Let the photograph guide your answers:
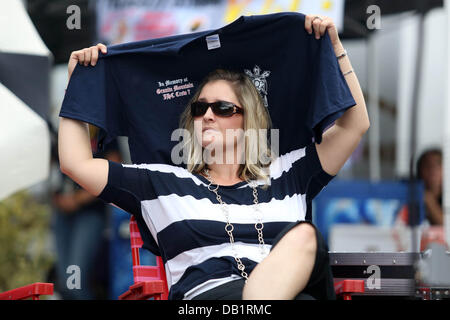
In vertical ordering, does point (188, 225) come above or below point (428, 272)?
above

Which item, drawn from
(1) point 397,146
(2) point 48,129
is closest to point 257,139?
(2) point 48,129

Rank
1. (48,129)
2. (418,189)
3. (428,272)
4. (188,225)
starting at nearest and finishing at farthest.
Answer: (428,272)
(188,225)
(48,129)
(418,189)

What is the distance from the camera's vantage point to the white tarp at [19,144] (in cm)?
352

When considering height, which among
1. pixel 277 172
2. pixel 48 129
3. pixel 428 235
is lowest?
pixel 428 235

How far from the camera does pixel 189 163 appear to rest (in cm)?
313

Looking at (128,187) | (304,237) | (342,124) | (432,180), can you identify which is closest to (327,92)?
(342,124)

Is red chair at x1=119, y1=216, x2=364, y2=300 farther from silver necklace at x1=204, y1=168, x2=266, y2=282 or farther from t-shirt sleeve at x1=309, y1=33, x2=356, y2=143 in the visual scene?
t-shirt sleeve at x1=309, y1=33, x2=356, y2=143

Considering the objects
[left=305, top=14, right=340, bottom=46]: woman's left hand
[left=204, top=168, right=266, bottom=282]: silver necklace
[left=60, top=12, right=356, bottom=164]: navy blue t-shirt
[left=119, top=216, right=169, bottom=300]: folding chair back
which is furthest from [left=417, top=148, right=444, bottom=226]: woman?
[left=119, top=216, right=169, bottom=300]: folding chair back

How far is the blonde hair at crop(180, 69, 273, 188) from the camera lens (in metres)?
3.09

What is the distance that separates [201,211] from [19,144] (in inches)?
46.7

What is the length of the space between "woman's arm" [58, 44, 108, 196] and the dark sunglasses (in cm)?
45

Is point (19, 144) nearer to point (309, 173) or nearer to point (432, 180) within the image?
point (309, 173)

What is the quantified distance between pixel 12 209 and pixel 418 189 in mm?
3178

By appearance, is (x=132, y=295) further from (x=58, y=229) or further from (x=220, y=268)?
(x=58, y=229)
